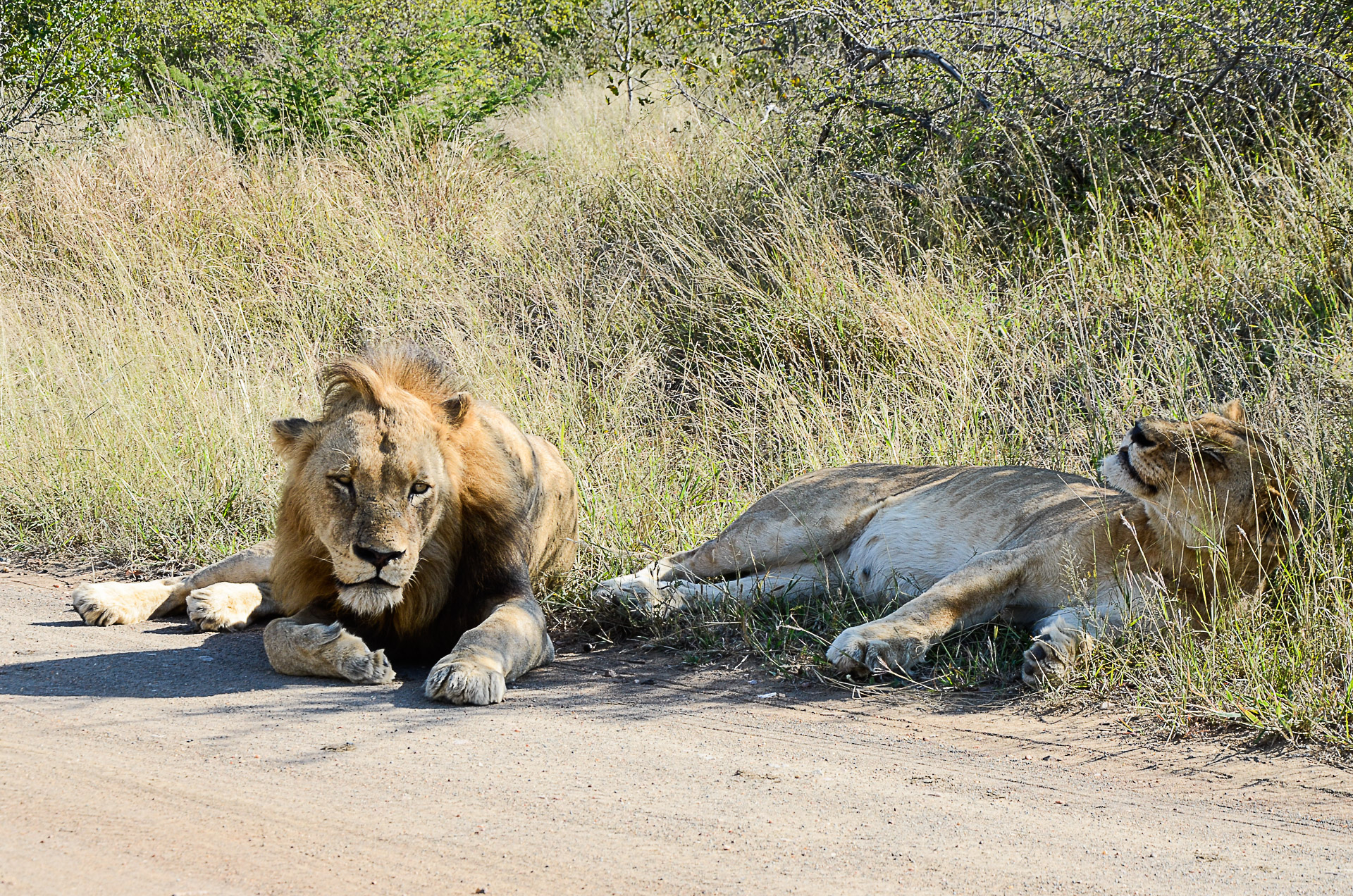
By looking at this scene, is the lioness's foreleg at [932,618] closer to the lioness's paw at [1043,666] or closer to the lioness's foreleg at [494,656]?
the lioness's paw at [1043,666]

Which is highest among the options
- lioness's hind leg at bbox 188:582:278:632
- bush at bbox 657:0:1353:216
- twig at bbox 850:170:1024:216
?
Result: bush at bbox 657:0:1353:216

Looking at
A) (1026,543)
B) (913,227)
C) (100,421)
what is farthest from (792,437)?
(100,421)

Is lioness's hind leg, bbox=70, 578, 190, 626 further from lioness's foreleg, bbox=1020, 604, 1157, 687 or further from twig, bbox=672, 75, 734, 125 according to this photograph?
twig, bbox=672, 75, 734, 125

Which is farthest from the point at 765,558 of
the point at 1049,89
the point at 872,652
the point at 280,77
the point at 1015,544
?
the point at 280,77

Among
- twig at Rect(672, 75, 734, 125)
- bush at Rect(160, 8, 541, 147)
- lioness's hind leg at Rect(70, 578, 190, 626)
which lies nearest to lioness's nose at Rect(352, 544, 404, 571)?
lioness's hind leg at Rect(70, 578, 190, 626)

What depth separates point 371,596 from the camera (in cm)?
423

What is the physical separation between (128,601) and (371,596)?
171 cm

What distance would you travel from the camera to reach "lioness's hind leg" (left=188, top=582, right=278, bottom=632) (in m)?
5.23

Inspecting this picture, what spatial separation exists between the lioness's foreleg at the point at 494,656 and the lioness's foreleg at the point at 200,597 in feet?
4.06

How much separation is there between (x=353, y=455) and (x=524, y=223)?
259 inches

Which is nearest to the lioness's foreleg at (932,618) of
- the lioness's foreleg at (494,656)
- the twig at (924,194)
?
the lioness's foreleg at (494,656)

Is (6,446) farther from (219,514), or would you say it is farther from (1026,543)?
(1026,543)

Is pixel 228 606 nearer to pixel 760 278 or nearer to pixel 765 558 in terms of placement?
pixel 765 558

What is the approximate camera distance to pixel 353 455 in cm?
429
